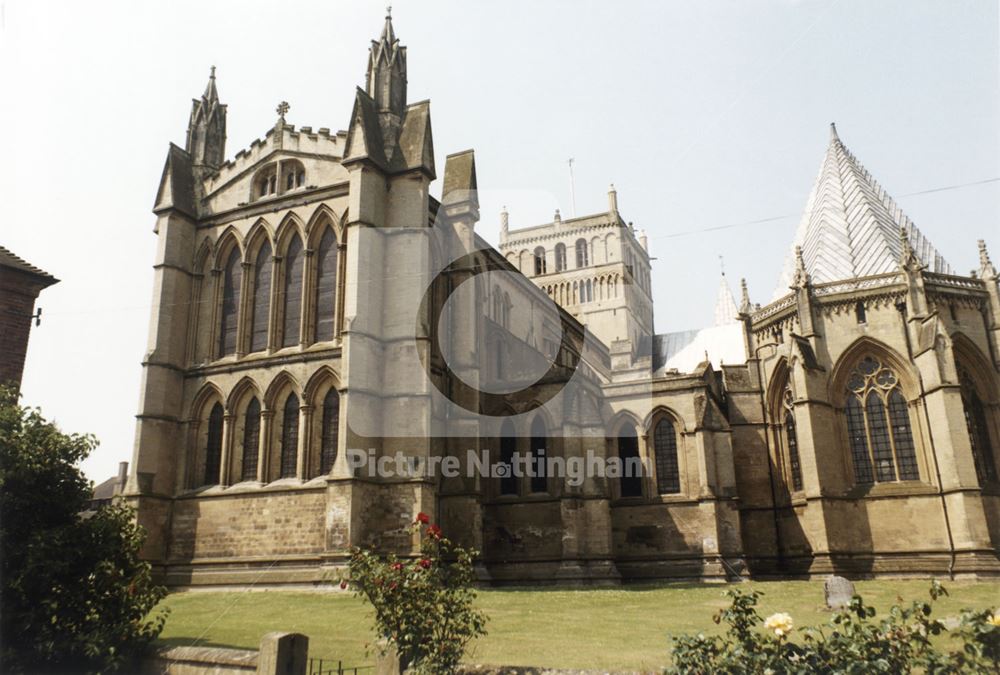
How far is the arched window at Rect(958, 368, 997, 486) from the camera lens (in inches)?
1089

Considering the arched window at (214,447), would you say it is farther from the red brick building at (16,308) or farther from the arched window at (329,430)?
the red brick building at (16,308)

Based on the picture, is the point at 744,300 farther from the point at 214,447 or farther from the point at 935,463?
the point at 214,447

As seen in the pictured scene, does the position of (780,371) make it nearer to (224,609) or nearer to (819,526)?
(819,526)

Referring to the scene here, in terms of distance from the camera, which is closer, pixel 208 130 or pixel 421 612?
pixel 421 612

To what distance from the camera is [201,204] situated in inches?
1160

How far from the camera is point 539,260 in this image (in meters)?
63.9

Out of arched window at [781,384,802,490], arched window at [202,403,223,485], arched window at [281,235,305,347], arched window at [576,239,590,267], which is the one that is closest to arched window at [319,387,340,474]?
arched window at [281,235,305,347]

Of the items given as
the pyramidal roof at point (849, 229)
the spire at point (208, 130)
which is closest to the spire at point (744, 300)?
the pyramidal roof at point (849, 229)

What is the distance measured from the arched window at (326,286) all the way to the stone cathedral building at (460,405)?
0.28 feet

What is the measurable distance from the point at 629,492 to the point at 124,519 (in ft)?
66.3

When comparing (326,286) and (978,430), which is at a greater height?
(326,286)

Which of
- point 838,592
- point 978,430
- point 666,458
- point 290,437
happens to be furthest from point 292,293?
point 978,430

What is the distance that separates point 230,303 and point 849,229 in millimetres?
25453

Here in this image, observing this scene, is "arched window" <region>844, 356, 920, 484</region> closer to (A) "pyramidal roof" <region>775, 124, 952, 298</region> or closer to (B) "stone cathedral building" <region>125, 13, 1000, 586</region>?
(B) "stone cathedral building" <region>125, 13, 1000, 586</region>
